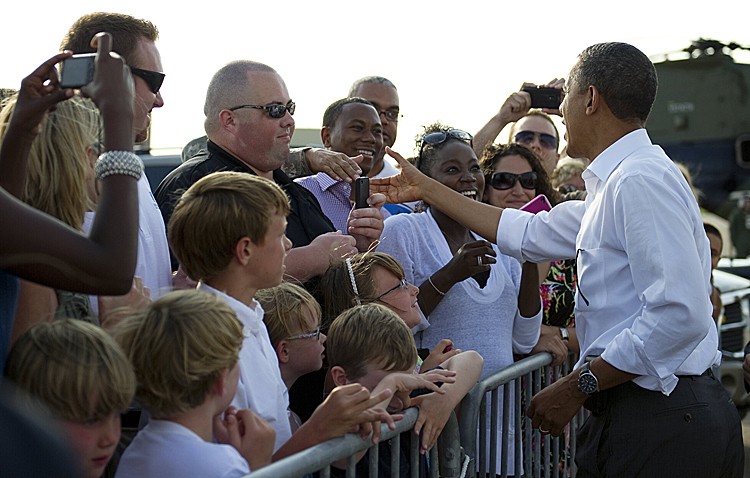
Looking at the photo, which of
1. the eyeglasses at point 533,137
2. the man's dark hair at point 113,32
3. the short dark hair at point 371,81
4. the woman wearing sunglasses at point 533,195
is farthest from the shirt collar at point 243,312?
the eyeglasses at point 533,137

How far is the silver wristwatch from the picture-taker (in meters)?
3.56

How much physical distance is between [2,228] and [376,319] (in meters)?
1.49

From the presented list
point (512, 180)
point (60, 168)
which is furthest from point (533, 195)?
point (60, 168)

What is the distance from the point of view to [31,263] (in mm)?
2082

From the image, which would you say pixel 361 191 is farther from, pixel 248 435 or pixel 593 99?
pixel 248 435

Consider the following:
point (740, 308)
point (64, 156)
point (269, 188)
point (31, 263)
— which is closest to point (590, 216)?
point (269, 188)

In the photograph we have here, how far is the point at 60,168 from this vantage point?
99.5 inches

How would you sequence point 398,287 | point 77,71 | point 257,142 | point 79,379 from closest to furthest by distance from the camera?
point 79,379
point 77,71
point 398,287
point 257,142

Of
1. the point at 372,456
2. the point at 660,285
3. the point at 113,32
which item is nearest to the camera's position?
the point at 372,456

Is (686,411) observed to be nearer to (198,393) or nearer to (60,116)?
(198,393)

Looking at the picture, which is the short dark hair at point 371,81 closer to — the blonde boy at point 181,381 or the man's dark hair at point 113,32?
the man's dark hair at point 113,32

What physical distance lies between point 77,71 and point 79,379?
703 millimetres

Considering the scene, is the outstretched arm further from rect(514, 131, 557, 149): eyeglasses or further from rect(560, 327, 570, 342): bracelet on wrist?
rect(514, 131, 557, 149): eyeglasses

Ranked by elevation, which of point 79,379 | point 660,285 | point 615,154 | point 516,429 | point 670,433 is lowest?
point 516,429
